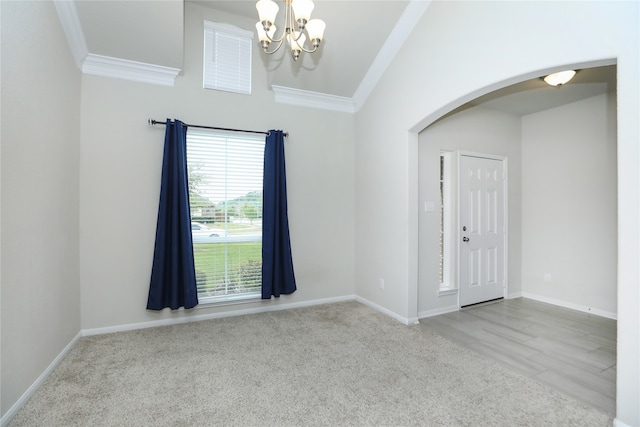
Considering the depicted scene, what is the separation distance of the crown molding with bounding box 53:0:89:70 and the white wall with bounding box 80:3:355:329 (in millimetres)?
222

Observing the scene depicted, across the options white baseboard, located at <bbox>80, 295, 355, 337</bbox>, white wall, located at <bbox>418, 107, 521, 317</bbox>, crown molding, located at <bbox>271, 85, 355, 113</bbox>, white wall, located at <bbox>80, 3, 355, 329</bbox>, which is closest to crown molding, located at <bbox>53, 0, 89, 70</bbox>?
white wall, located at <bbox>80, 3, 355, 329</bbox>

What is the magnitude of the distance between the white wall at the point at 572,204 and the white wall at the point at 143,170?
3.14m

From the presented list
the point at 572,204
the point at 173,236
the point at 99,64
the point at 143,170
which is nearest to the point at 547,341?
the point at 572,204

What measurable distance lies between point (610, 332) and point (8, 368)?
16.6 feet

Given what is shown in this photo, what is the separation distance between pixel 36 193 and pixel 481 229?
4.70m

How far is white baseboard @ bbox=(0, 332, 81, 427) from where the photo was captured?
1.81m

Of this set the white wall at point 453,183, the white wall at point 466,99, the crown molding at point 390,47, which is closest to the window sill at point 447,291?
the white wall at point 453,183

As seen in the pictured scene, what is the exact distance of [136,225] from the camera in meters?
3.24

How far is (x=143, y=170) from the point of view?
128 inches

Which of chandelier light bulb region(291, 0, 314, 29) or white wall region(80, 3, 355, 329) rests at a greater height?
chandelier light bulb region(291, 0, 314, 29)

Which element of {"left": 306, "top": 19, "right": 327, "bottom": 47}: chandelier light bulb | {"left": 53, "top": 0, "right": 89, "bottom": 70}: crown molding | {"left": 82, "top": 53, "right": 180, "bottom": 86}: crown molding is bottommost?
{"left": 306, "top": 19, "right": 327, "bottom": 47}: chandelier light bulb

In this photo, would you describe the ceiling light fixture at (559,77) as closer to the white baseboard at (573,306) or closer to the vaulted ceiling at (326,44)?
the vaulted ceiling at (326,44)

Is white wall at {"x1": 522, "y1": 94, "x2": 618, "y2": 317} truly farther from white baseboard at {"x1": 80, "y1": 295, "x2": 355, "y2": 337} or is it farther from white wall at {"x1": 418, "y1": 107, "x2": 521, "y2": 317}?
white baseboard at {"x1": 80, "y1": 295, "x2": 355, "y2": 337}

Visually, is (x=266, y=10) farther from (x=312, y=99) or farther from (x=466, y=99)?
(x=312, y=99)
